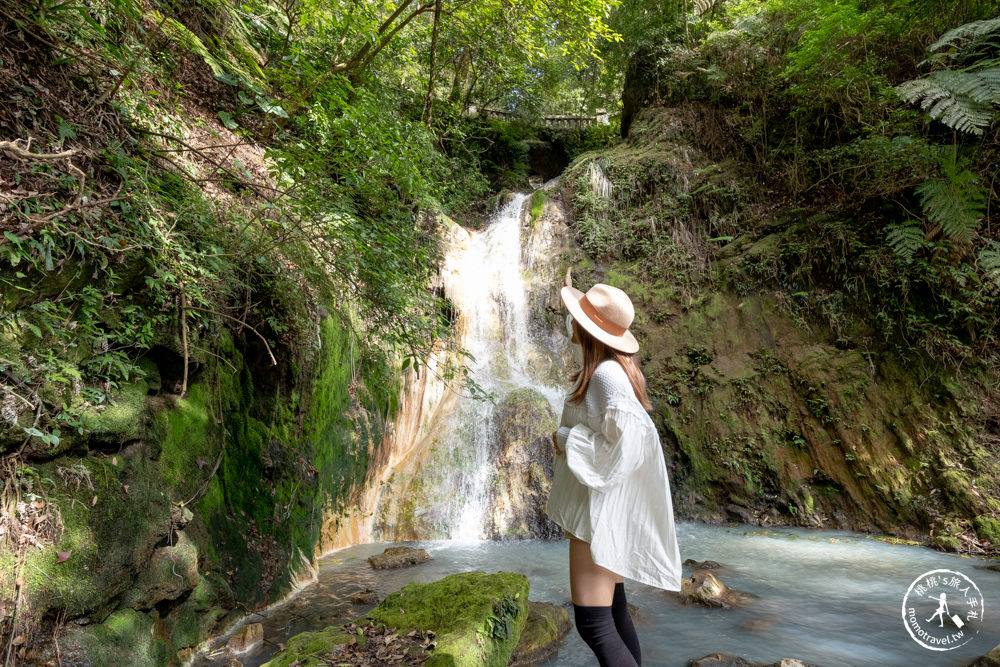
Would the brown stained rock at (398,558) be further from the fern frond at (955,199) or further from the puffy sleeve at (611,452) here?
the fern frond at (955,199)

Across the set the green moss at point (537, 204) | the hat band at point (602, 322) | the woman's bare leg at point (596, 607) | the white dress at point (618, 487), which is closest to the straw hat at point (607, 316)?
the hat band at point (602, 322)

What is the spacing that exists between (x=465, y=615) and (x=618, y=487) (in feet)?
4.75

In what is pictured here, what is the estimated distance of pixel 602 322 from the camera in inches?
86.4

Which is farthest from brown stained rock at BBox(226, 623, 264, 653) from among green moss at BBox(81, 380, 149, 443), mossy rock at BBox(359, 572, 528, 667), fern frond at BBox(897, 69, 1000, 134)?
fern frond at BBox(897, 69, 1000, 134)

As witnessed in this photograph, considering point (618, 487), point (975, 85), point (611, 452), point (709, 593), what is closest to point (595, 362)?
point (611, 452)

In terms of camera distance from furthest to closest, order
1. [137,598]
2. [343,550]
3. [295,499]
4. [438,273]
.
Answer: [438,273] → [343,550] → [295,499] → [137,598]

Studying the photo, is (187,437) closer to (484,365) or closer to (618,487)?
(618,487)

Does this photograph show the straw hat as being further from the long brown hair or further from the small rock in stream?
the small rock in stream

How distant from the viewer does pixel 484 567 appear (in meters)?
5.06

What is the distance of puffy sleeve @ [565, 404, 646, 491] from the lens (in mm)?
1863

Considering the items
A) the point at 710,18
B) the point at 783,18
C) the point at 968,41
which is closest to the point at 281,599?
the point at 968,41

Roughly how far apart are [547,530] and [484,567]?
4.82ft

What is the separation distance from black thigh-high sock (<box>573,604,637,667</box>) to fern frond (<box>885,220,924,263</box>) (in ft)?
23.7

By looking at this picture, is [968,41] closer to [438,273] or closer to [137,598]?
[438,273]
